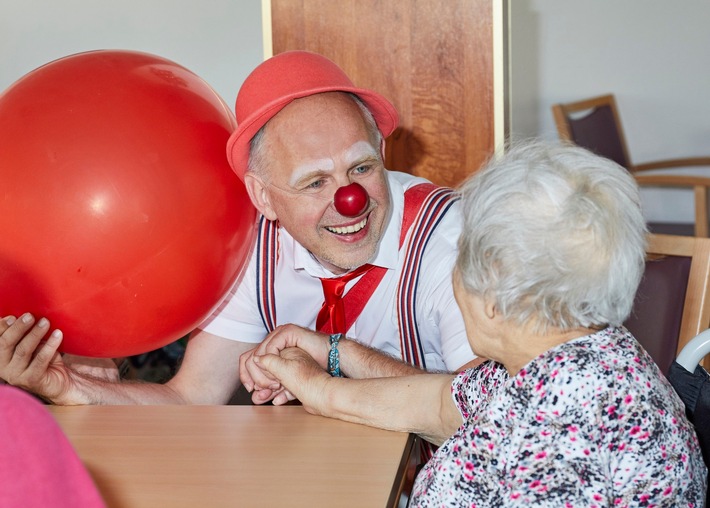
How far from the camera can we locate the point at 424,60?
6.11ft

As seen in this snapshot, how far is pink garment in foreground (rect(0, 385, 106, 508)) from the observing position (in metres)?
0.64

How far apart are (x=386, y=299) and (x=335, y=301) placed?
9 cm

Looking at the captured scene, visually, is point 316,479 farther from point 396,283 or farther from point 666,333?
point 666,333

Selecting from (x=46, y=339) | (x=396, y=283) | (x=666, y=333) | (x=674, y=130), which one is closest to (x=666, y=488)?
(x=666, y=333)

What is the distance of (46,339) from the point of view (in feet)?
4.27

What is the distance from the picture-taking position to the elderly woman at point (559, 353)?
92cm

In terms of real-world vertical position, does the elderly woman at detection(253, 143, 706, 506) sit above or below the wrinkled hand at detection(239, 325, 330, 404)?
above

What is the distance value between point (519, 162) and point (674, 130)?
3100mm

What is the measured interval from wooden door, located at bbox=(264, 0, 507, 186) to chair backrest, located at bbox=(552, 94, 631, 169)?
5.18ft

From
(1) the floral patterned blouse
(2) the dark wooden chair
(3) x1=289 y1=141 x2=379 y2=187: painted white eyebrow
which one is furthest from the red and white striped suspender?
(2) the dark wooden chair

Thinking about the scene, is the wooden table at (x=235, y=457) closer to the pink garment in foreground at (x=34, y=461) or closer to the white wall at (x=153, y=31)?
the pink garment in foreground at (x=34, y=461)

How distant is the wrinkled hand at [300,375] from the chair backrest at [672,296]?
531mm

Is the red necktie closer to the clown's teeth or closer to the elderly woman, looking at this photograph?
the clown's teeth

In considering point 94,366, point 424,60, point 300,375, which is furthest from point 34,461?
point 424,60
